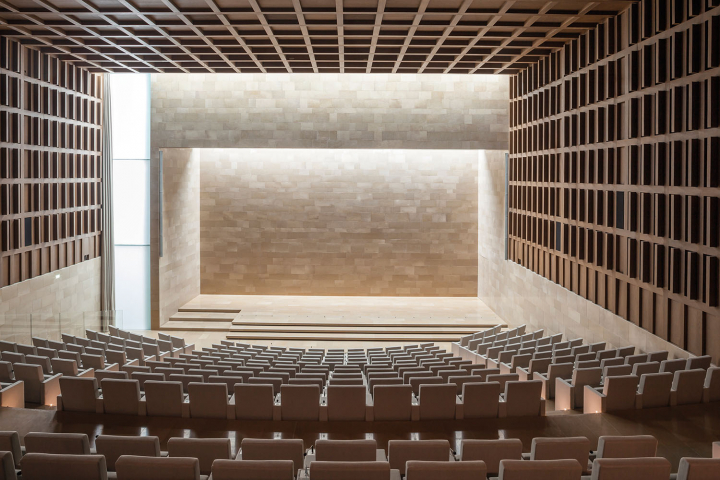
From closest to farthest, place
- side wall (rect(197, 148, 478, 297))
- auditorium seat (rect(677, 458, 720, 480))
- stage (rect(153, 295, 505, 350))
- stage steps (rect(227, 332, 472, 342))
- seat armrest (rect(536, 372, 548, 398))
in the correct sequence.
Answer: auditorium seat (rect(677, 458, 720, 480)), seat armrest (rect(536, 372, 548, 398)), stage steps (rect(227, 332, 472, 342)), stage (rect(153, 295, 505, 350)), side wall (rect(197, 148, 478, 297))

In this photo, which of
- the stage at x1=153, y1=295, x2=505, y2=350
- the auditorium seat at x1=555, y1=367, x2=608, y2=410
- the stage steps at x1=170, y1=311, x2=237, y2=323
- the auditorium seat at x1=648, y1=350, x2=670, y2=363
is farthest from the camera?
the stage steps at x1=170, y1=311, x2=237, y2=323

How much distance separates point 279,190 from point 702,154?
16430 millimetres

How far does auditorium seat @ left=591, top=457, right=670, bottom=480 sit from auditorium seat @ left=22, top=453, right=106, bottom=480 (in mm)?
3101

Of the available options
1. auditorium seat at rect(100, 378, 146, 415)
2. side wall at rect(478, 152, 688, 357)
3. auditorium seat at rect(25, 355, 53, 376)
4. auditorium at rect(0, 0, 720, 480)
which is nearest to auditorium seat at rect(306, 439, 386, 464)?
auditorium at rect(0, 0, 720, 480)

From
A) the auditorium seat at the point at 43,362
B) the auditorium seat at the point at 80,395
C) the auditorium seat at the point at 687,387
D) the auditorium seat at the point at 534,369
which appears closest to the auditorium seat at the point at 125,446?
the auditorium seat at the point at 80,395

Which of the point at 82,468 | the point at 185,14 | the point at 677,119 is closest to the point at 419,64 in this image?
the point at 185,14

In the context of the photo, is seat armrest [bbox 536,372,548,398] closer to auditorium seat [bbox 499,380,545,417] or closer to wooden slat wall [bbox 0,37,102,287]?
auditorium seat [bbox 499,380,545,417]

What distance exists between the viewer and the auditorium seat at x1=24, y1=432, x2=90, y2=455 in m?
5.09

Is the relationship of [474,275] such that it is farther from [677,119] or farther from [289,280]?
[677,119]

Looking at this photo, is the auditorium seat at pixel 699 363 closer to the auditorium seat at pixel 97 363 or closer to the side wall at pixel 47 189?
the auditorium seat at pixel 97 363

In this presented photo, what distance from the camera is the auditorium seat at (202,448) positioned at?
16.9 ft

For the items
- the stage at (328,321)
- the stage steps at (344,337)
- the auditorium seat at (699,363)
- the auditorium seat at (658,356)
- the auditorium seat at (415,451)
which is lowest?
the stage steps at (344,337)

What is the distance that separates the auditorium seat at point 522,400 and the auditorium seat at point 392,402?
45.2 inches

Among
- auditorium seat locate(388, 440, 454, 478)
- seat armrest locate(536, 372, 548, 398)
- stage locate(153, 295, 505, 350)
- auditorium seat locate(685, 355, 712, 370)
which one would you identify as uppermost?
auditorium seat locate(388, 440, 454, 478)
